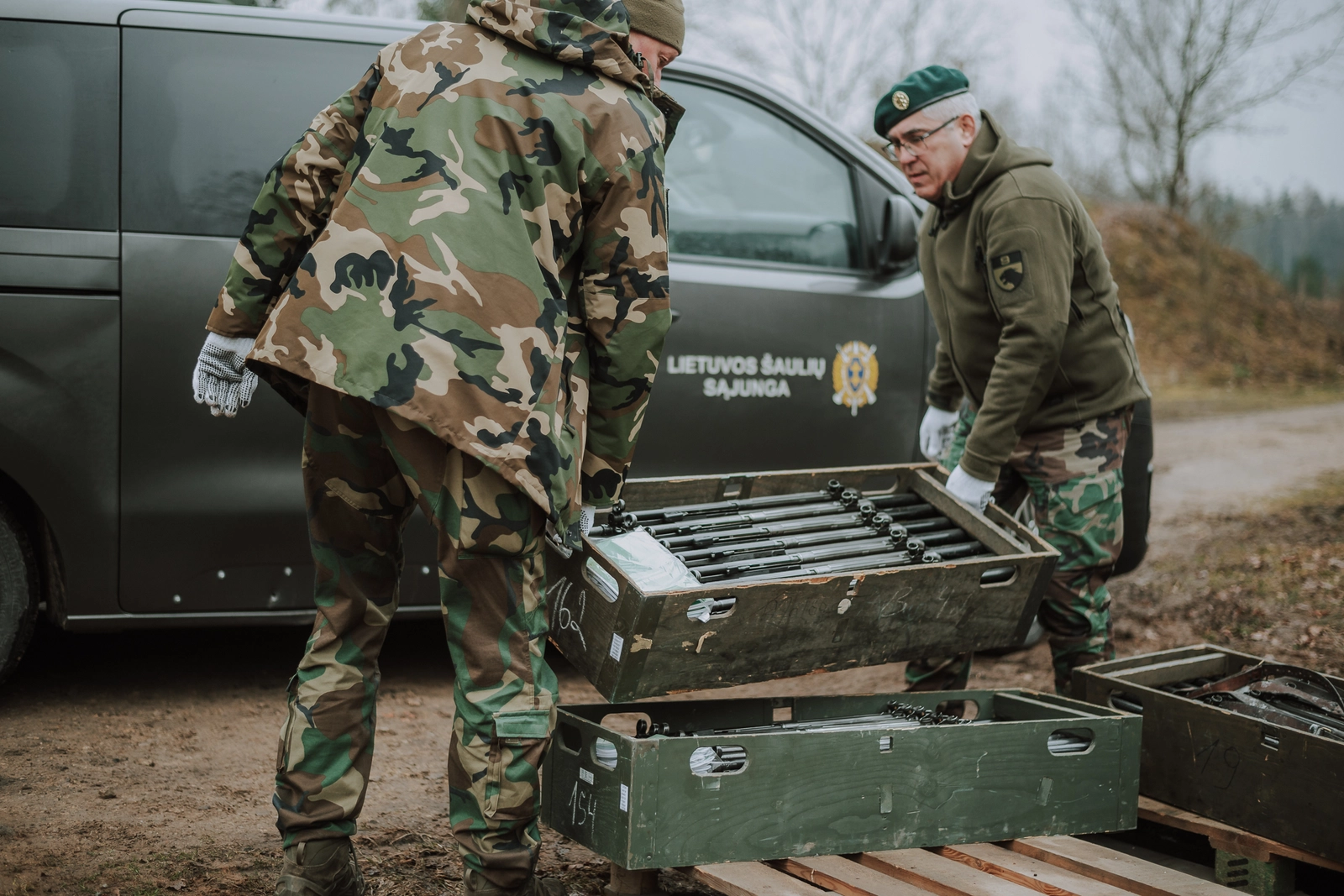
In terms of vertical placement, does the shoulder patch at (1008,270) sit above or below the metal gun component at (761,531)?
above

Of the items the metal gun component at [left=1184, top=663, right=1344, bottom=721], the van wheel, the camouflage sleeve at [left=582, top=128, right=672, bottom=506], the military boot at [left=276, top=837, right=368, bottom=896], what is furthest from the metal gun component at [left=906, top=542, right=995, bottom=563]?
the van wheel

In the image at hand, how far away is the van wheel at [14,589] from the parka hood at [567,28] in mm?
2063

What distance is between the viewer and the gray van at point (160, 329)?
3174mm

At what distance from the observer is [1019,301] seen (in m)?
2.96

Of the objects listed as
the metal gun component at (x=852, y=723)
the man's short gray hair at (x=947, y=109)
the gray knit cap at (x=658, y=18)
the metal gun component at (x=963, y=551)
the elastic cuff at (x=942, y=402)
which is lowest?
the metal gun component at (x=852, y=723)

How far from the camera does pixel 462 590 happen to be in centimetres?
211

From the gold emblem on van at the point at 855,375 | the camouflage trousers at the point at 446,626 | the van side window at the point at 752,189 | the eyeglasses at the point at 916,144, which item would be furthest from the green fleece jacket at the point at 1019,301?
the camouflage trousers at the point at 446,626

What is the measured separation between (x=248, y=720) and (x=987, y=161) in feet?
8.69

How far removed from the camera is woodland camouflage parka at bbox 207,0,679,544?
197 cm

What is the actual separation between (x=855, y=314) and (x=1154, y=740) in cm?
174

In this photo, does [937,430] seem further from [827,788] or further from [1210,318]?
[1210,318]

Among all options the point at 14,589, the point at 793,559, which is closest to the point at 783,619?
the point at 793,559

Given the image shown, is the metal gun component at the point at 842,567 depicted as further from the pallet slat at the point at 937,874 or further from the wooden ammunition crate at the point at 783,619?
the pallet slat at the point at 937,874

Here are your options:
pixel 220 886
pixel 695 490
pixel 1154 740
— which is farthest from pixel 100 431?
pixel 1154 740
